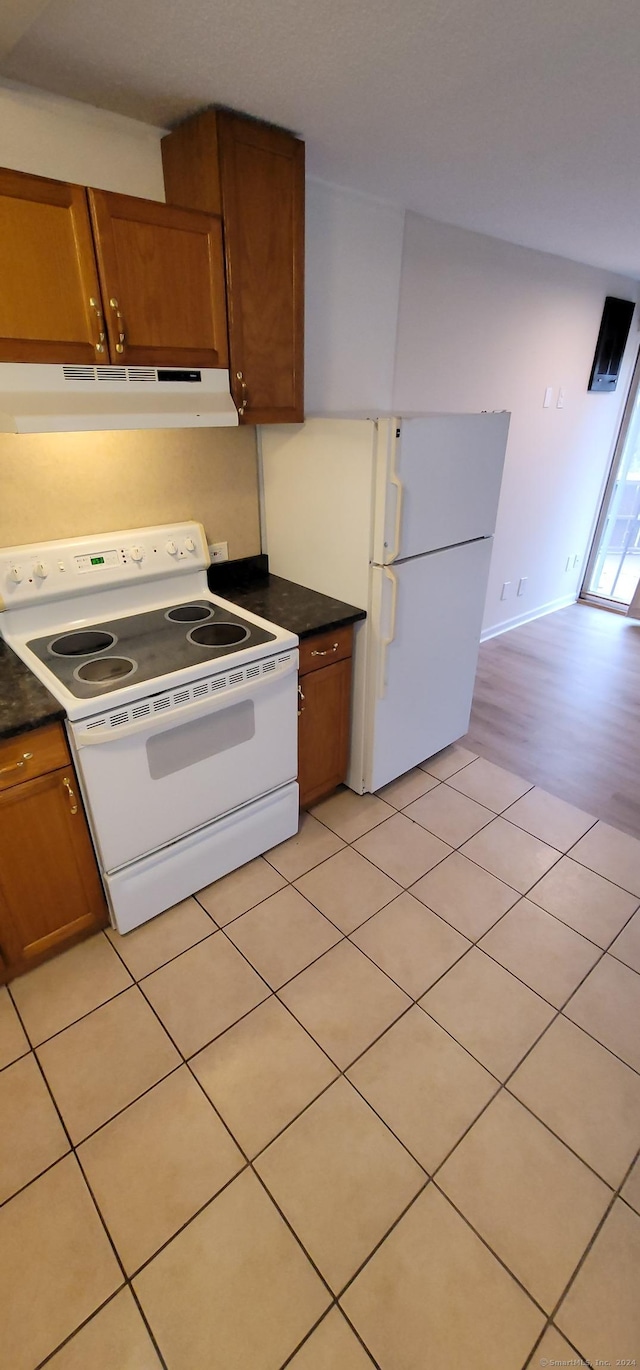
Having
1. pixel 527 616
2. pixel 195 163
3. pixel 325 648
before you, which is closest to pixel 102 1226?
pixel 325 648

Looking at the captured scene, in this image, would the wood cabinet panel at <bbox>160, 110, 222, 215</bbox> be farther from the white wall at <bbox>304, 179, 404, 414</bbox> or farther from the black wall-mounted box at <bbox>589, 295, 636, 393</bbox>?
the black wall-mounted box at <bbox>589, 295, 636, 393</bbox>

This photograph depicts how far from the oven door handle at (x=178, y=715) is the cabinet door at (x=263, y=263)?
34.3 inches

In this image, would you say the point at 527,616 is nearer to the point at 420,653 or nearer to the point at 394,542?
the point at 420,653

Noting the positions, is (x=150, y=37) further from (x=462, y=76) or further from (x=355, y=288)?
(x=355, y=288)

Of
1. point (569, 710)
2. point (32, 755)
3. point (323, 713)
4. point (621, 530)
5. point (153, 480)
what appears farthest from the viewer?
point (621, 530)

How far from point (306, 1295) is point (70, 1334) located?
45cm

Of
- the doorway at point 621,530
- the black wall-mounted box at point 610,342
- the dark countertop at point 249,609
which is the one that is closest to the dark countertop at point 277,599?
the dark countertop at point 249,609

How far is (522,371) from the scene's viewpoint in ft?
11.3

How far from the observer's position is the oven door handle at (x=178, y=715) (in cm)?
157

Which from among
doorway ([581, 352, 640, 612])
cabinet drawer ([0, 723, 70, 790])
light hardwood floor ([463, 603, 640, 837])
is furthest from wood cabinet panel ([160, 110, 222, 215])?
doorway ([581, 352, 640, 612])

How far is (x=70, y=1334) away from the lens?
3.72 ft

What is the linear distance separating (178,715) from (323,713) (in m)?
0.72

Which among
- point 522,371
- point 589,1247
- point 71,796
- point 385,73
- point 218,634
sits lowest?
point 589,1247

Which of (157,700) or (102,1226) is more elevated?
(157,700)
